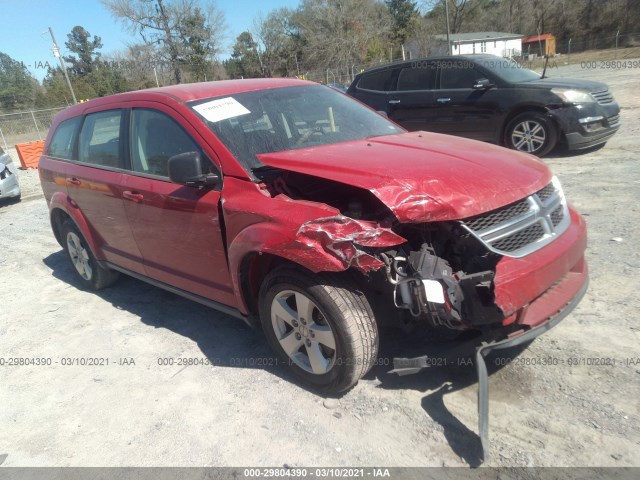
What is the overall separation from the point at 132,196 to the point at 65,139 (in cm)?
177

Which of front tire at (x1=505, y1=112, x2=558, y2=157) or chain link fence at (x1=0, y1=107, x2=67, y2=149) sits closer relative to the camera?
front tire at (x1=505, y1=112, x2=558, y2=157)

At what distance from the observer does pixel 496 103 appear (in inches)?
313

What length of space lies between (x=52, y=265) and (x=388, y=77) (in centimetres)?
680

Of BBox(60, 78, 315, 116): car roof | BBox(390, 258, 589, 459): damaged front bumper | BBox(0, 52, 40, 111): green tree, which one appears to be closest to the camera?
BBox(390, 258, 589, 459): damaged front bumper

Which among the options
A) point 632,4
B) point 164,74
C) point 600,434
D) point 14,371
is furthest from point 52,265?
point 632,4

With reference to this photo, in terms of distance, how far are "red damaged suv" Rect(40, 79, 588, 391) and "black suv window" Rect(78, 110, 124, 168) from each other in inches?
1.3

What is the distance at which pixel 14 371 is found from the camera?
12.4 ft

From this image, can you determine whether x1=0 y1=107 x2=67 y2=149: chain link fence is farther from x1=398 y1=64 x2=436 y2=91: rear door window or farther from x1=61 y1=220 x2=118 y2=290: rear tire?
x1=61 y1=220 x2=118 y2=290: rear tire

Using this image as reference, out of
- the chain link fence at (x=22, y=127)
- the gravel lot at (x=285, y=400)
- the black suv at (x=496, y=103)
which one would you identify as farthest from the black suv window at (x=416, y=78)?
the chain link fence at (x=22, y=127)

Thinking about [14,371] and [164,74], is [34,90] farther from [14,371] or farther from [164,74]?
[14,371]

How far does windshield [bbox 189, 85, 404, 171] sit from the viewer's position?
3230mm

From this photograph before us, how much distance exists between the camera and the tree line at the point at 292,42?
43.3m

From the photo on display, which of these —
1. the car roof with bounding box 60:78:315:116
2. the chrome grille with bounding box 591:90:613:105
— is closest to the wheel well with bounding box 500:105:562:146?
the chrome grille with bounding box 591:90:613:105

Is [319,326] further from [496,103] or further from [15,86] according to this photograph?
[15,86]
